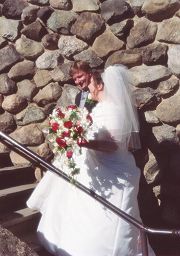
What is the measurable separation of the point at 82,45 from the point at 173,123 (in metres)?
1.25

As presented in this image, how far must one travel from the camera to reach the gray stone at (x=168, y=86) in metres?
4.37

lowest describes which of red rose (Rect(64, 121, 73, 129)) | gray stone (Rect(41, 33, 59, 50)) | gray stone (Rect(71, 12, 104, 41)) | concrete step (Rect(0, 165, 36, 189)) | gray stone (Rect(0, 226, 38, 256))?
concrete step (Rect(0, 165, 36, 189))

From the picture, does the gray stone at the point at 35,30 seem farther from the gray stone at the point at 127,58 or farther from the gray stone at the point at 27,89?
the gray stone at the point at 127,58

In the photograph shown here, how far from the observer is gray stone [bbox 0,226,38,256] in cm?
287

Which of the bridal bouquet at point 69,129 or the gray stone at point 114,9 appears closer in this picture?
the bridal bouquet at point 69,129

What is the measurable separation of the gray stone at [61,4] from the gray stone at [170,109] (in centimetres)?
149

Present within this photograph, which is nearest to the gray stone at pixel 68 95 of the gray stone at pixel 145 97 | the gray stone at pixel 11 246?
the gray stone at pixel 145 97

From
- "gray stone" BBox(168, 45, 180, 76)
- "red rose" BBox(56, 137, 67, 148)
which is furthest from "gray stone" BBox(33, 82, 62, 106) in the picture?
"red rose" BBox(56, 137, 67, 148)

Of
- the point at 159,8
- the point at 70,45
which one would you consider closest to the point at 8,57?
the point at 70,45

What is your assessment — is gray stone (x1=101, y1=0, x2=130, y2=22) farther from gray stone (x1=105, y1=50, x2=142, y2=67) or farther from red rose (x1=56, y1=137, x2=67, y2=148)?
red rose (x1=56, y1=137, x2=67, y2=148)

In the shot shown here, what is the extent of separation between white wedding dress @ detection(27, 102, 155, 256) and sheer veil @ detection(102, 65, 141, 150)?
0.16 feet

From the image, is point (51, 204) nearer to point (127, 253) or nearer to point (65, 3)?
point (127, 253)

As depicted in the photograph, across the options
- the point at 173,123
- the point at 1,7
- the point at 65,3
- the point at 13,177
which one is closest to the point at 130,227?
the point at 173,123

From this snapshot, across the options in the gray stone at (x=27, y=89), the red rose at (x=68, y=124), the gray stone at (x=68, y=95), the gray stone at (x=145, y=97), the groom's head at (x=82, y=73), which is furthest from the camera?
the gray stone at (x=27, y=89)
